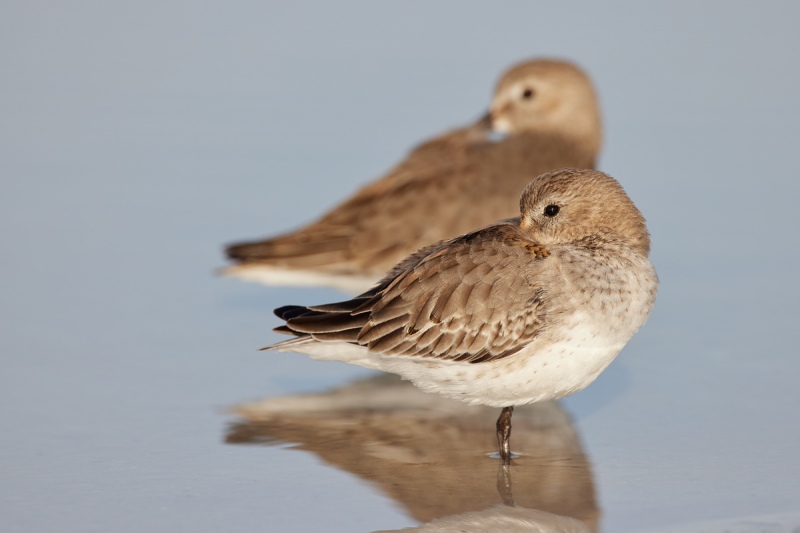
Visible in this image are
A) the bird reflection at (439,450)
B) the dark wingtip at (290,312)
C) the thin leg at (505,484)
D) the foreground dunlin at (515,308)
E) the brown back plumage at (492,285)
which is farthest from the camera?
the dark wingtip at (290,312)

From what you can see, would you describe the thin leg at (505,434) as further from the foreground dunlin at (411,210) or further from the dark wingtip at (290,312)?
the foreground dunlin at (411,210)

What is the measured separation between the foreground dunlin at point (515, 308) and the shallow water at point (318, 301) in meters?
0.52

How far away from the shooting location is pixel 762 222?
1006cm

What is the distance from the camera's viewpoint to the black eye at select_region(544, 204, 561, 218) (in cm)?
668

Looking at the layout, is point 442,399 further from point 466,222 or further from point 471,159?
point 471,159

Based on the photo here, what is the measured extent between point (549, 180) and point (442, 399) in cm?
171

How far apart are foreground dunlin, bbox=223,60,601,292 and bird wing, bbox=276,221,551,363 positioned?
2120 mm

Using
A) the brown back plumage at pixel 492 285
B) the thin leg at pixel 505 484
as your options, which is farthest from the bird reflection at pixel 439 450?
the brown back plumage at pixel 492 285

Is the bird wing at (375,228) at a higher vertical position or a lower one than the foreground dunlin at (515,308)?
higher

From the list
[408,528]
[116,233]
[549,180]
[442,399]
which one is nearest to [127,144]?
[116,233]

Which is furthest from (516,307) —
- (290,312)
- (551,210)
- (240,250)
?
(240,250)

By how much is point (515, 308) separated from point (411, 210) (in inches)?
112

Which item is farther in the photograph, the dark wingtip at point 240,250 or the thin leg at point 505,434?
the dark wingtip at point 240,250

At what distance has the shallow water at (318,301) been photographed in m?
6.19
